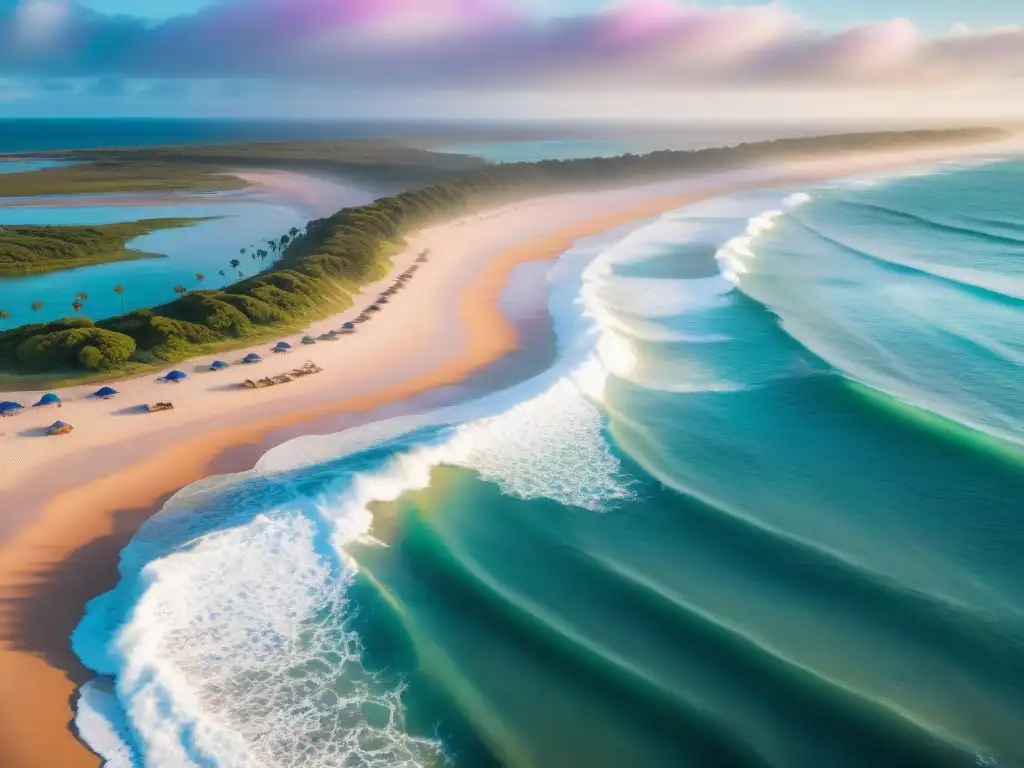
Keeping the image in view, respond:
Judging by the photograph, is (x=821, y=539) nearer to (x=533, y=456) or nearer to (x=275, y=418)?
(x=533, y=456)

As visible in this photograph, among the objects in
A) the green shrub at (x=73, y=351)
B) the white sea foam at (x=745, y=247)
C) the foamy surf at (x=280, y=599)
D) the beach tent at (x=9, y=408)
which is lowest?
the foamy surf at (x=280, y=599)

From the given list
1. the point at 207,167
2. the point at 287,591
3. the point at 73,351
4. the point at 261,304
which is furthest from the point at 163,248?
the point at 207,167

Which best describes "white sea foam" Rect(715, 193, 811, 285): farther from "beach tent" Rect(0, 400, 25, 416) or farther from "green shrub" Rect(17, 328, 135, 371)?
"beach tent" Rect(0, 400, 25, 416)

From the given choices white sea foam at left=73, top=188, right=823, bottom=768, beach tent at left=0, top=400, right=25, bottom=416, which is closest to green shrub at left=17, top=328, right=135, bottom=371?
beach tent at left=0, top=400, right=25, bottom=416

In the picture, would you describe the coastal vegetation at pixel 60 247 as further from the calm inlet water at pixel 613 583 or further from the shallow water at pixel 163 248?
the calm inlet water at pixel 613 583

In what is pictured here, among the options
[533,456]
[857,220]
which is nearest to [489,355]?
[533,456]

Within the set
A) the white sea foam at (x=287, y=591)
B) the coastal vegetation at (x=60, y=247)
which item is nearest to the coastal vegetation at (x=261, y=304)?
the white sea foam at (x=287, y=591)

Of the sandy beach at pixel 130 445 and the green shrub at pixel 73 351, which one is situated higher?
the green shrub at pixel 73 351

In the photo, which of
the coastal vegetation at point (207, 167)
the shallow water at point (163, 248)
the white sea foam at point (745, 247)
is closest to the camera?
the shallow water at point (163, 248)
